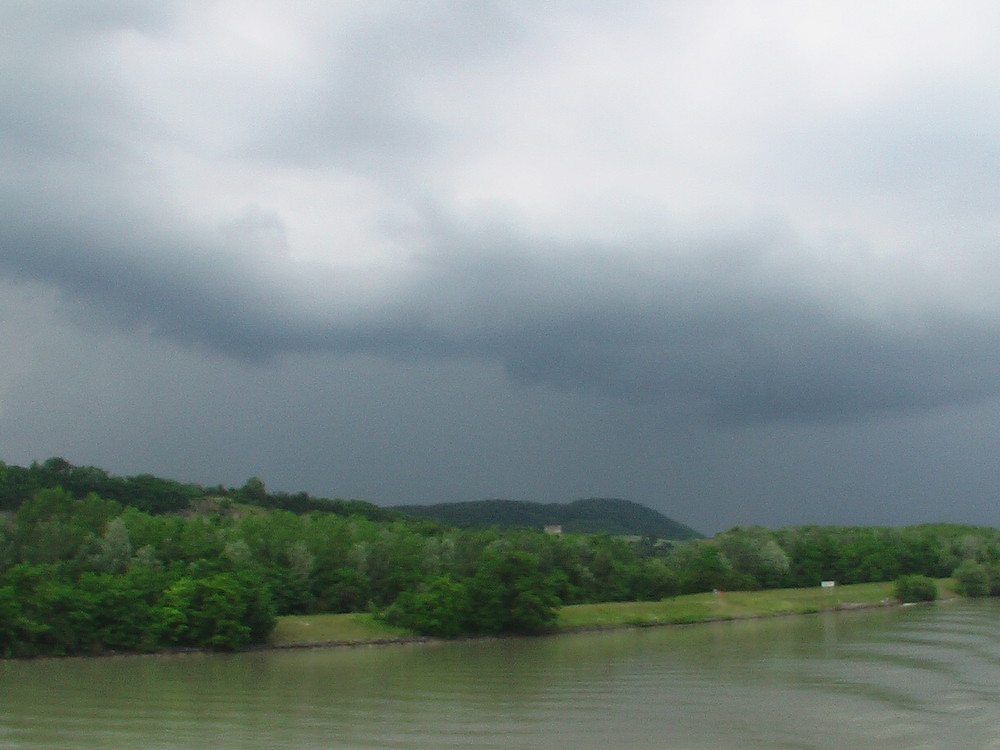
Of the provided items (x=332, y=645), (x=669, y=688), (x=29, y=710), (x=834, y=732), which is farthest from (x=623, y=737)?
(x=332, y=645)

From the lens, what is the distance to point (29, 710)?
3828 cm

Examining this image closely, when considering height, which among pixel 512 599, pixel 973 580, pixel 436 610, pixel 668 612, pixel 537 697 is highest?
pixel 537 697

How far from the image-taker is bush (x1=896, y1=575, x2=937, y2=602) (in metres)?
107

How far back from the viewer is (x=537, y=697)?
40625mm

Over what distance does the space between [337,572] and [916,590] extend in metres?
67.5

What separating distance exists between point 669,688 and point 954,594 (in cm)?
8701

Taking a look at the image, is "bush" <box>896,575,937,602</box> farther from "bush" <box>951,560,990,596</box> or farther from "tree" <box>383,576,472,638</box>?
"tree" <box>383,576,472,638</box>

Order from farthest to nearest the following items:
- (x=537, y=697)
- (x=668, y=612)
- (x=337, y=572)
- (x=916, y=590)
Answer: (x=916, y=590)
(x=668, y=612)
(x=337, y=572)
(x=537, y=697)

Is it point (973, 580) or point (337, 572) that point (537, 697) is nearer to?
point (337, 572)

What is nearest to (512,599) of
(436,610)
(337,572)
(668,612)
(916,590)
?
(436,610)

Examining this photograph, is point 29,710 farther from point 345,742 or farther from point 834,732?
point 834,732

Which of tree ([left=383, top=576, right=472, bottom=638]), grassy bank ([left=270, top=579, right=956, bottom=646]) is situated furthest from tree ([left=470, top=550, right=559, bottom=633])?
grassy bank ([left=270, top=579, right=956, bottom=646])

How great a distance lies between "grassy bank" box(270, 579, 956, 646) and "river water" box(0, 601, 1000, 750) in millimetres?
5853

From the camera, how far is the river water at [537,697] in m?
30.4
